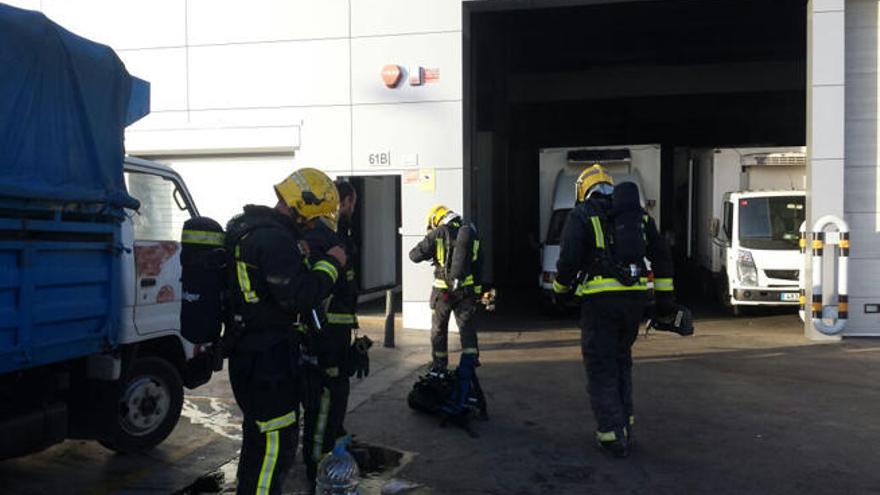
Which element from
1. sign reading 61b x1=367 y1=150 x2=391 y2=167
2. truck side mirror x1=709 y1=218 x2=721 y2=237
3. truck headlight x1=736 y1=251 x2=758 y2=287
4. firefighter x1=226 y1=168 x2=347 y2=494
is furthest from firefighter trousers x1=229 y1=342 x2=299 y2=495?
truck side mirror x1=709 y1=218 x2=721 y2=237

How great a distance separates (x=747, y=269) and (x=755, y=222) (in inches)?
35.2

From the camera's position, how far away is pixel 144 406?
564 centimetres

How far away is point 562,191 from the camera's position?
561 inches

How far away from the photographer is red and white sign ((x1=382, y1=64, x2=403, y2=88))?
471 inches

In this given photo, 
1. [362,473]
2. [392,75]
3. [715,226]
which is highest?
[392,75]

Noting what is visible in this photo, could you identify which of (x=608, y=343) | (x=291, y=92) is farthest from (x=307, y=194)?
(x=291, y=92)

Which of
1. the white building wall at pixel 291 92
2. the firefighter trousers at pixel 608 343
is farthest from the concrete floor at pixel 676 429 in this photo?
the white building wall at pixel 291 92

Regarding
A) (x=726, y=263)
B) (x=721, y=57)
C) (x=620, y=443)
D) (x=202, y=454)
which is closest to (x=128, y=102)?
(x=202, y=454)

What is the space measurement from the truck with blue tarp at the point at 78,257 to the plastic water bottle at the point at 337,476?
63.4 inches

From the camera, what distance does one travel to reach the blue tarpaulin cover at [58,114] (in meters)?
4.21

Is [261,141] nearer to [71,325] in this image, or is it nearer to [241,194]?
[241,194]

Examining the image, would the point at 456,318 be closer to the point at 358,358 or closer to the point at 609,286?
the point at 609,286

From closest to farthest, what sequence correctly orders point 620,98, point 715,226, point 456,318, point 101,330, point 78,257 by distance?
point 78,257 → point 101,330 → point 456,318 → point 715,226 → point 620,98

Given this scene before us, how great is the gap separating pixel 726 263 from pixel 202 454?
10689 mm
